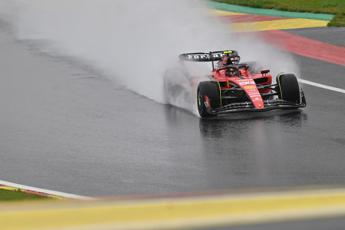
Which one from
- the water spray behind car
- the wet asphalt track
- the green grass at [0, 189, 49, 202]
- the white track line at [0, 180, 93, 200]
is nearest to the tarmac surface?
the wet asphalt track

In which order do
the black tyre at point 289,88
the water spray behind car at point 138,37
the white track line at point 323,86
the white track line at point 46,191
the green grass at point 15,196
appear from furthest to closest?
1. the water spray behind car at point 138,37
2. the white track line at point 323,86
3. the black tyre at point 289,88
4. the white track line at point 46,191
5. the green grass at point 15,196

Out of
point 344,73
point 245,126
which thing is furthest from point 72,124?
point 344,73

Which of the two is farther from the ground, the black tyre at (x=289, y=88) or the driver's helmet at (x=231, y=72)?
the driver's helmet at (x=231, y=72)

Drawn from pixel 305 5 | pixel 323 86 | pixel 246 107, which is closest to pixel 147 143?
pixel 246 107

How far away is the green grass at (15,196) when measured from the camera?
27.7 feet

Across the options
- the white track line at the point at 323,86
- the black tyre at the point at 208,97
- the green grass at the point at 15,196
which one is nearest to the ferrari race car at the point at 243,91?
the black tyre at the point at 208,97

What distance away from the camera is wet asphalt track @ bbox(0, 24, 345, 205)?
939 cm

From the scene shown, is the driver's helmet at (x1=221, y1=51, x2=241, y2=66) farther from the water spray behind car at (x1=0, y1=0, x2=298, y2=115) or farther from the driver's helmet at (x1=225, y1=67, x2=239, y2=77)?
the water spray behind car at (x1=0, y1=0, x2=298, y2=115)

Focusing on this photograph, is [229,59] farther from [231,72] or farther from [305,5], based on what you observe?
[305,5]

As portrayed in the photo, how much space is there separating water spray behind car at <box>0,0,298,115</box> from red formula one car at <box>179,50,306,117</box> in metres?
0.47

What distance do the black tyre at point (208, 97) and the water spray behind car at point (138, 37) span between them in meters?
0.69

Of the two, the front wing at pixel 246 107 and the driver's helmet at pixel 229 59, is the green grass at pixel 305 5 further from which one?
the front wing at pixel 246 107

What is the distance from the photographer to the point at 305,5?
82.2 ft

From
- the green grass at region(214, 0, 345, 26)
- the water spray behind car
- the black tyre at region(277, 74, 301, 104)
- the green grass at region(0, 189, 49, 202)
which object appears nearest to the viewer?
the green grass at region(0, 189, 49, 202)
